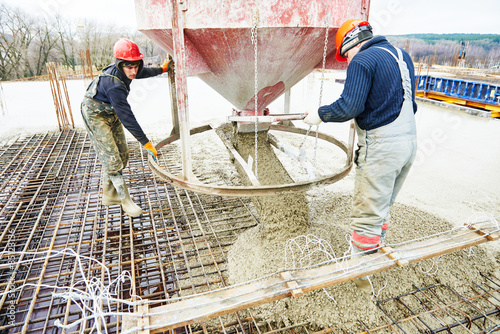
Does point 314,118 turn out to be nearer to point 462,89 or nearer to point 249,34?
point 249,34

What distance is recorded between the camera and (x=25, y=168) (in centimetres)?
554

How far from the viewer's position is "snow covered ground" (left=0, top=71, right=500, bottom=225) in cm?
460

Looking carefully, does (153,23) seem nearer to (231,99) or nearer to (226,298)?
(231,99)

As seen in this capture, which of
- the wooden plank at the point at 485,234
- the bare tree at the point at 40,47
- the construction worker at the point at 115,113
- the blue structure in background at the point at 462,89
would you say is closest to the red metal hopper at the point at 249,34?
the construction worker at the point at 115,113

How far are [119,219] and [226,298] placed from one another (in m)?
2.82

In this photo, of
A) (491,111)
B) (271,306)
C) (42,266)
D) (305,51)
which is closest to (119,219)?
(42,266)

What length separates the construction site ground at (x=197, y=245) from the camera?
8.41 feet

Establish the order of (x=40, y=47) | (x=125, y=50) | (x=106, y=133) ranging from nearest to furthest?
(x=125, y=50) → (x=106, y=133) → (x=40, y=47)

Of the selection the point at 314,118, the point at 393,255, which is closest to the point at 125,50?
the point at 314,118

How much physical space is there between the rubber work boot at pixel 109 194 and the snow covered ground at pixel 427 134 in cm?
257

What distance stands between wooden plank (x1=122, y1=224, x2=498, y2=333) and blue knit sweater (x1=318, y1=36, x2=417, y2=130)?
3.04 feet

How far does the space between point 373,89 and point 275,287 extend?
4.87 ft

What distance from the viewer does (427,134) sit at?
7.79 metres

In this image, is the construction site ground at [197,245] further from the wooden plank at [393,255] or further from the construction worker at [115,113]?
the wooden plank at [393,255]
